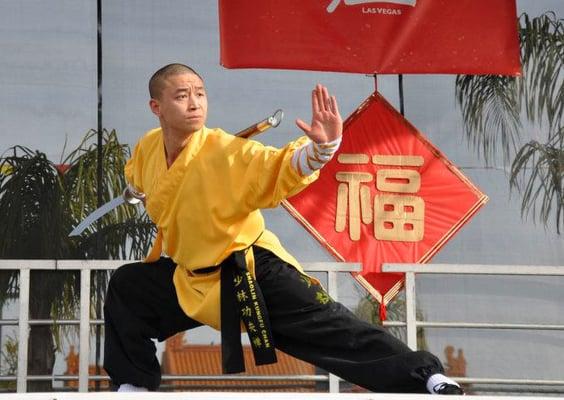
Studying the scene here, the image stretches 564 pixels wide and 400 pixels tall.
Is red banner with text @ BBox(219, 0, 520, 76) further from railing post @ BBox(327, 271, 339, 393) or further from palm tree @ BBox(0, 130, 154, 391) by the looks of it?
railing post @ BBox(327, 271, 339, 393)

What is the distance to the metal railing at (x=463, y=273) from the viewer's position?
3.18m

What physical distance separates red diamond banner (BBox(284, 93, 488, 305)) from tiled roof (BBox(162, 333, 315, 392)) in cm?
36

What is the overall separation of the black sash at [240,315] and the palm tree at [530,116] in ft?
3.68

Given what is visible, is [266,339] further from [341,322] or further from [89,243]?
[89,243]

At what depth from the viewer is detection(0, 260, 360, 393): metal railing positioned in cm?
306

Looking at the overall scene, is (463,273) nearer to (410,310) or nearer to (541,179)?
(410,310)

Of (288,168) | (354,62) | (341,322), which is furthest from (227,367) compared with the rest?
(354,62)

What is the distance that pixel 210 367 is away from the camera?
10.6 feet

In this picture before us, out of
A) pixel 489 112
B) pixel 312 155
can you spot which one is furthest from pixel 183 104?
pixel 489 112

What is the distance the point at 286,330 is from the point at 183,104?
57 cm

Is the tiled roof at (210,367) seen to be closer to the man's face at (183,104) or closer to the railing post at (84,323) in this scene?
the railing post at (84,323)

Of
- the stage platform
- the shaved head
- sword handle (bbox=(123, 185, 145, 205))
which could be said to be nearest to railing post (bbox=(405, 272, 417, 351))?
sword handle (bbox=(123, 185, 145, 205))

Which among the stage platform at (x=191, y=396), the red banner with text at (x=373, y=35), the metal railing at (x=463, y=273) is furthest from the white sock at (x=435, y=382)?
the red banner with text at (x=373, y=35)

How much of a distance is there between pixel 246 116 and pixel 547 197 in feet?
3.02
